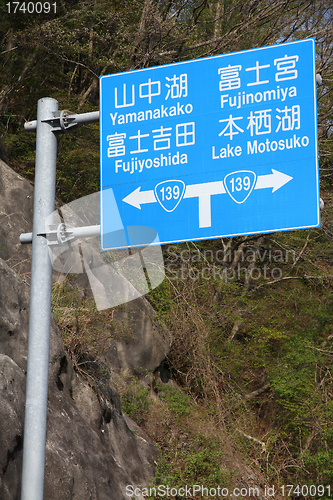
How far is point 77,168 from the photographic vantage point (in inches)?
589

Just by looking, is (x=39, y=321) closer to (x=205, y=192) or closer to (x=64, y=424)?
(x=205, y=192)

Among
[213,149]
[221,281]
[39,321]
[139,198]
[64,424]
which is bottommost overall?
[64,424]

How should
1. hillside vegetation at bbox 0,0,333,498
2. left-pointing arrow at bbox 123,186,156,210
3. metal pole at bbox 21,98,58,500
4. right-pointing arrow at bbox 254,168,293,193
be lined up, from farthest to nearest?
hillside vegetation at bbox 0,0,333,498, left-pointing arrow at bbox 123,186,156,210, right-pointing arrow at bbox 254,168,293,193, metal pole at bbox 21,98,58,500

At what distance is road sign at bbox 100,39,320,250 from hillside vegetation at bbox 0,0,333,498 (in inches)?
270

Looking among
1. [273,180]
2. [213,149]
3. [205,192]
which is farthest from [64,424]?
[273,180]

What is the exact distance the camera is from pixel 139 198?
13.3ft

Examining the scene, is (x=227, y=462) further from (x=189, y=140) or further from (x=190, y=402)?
(x=189, y=140)

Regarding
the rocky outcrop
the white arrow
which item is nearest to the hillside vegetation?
the rocky outcrop

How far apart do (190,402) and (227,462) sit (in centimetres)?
175

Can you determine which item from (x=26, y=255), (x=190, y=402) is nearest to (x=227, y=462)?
(x=190, y=402)

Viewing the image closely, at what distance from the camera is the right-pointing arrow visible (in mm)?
3758

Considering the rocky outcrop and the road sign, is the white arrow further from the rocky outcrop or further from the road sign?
the rocky outcrop

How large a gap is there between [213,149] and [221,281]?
11.5m

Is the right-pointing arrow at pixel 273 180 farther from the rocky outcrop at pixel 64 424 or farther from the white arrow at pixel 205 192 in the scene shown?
the rocky outcrop at pixel 64 424
